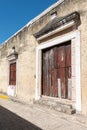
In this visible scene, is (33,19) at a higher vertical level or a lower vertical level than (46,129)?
higher

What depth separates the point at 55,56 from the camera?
7.09 m

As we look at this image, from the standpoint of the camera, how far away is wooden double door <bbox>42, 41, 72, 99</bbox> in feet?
20.9

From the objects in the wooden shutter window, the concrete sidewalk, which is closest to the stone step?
the concrete sidewalk

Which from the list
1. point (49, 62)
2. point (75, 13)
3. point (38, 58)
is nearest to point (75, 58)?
point (75, 13)

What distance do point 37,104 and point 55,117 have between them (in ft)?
4.97

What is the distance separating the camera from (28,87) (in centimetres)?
877

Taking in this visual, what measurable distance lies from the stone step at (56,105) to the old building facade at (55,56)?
16 cm

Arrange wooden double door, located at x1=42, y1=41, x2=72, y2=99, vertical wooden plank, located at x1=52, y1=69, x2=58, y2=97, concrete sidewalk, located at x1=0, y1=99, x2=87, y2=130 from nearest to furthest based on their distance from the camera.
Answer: concrete sidewalk, located at x1=0, y1=99, x2=87, y2=130, wooden double door, located at x1=42, y1=41, x2=72, y2=99, vertical wooden plank, located at x1=52, y1=69, x2=58, y2=97

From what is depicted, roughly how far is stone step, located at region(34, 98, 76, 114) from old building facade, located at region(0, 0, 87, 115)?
159 millimetres

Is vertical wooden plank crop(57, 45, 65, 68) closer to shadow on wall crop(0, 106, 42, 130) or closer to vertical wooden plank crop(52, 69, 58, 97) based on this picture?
vertical wooden plank crop(52, 69, 58, 97)

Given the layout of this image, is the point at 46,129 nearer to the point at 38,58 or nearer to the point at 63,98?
the point at 63,98

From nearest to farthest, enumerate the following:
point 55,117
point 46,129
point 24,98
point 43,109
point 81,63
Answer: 1. point 46,129
2. point 81,63
3. point 55,117
4. point 43,109
5. point 24,98

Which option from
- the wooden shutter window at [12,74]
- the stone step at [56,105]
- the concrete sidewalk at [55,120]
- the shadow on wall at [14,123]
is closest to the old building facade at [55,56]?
the stone step at [56,105]

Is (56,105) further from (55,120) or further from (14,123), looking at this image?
(14,123)
